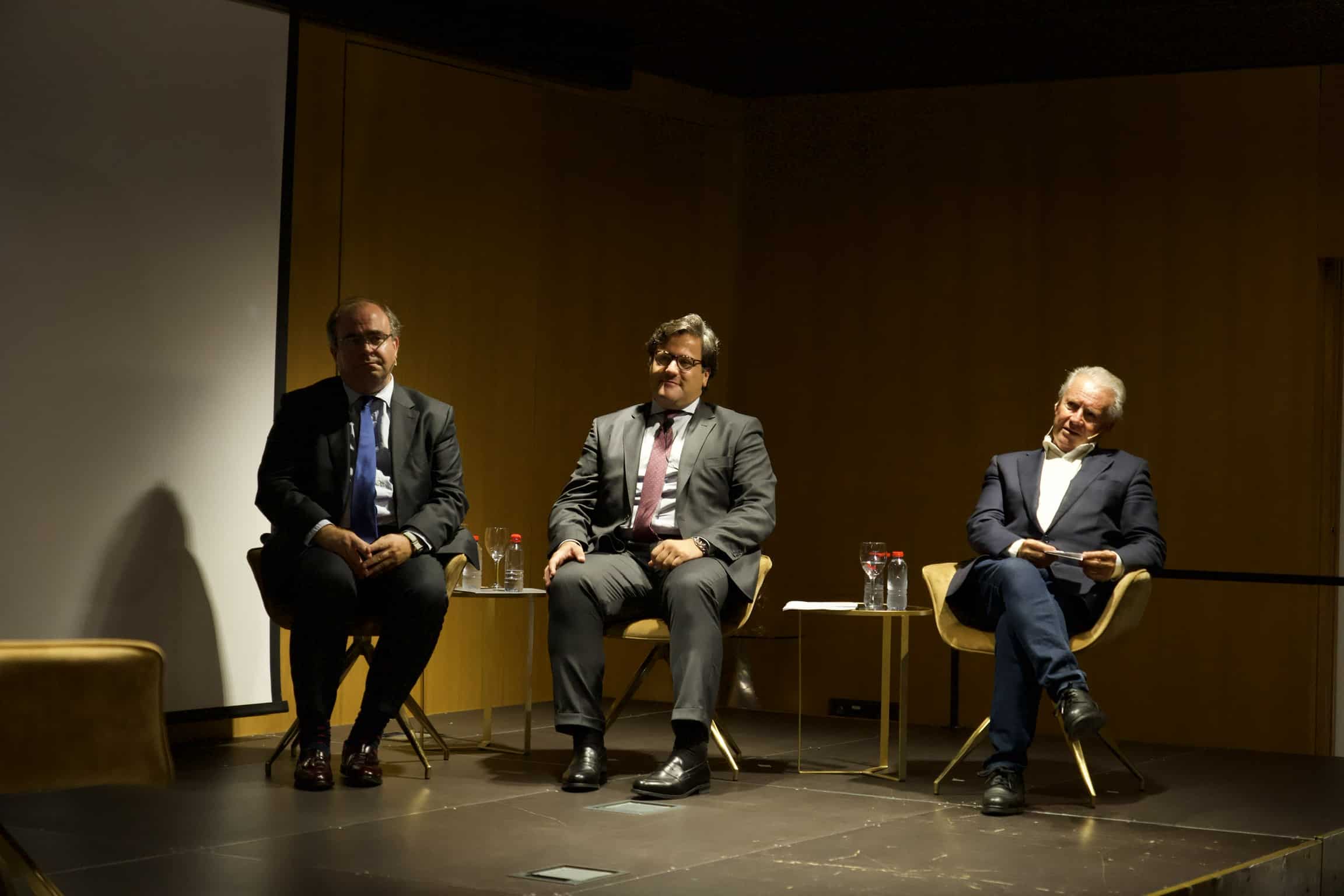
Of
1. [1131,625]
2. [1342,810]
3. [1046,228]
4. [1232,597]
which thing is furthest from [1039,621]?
[1046,228]

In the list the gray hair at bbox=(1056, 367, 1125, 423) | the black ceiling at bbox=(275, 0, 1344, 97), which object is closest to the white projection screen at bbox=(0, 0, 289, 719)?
the black ceiling at bbox=(275, 0, 1344, 97)

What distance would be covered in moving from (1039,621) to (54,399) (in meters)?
2.91

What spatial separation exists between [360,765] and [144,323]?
1599 mm

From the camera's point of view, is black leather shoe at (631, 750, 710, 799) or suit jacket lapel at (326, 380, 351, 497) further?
suit jacket lapel at (326, 380, 351, 497)

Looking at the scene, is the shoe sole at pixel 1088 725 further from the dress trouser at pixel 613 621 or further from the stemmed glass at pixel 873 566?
the dress trouser at pixel 613 621

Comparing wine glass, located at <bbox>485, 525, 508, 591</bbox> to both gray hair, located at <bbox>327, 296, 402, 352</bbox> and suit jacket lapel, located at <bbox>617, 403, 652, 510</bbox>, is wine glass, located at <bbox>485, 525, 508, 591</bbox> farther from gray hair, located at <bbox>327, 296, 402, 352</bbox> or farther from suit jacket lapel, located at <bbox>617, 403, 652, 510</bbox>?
gray hair, located at <bbox>327, 296, 402, 352</bbox>

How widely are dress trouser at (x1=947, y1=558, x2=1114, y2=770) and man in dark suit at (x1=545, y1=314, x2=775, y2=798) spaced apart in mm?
722

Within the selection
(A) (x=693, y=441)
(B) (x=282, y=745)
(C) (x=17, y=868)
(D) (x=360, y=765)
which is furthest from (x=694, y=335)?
(C) (x=17, y=868)

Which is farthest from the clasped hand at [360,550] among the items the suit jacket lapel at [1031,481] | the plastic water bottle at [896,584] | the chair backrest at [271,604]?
the suit jacket lapel at [1031,481]

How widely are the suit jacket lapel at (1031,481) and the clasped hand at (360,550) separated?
5.99 ft

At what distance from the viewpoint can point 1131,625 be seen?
4.62 m

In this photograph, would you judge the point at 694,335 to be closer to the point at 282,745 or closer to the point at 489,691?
the point at 489,691

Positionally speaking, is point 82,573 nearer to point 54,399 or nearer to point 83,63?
point 54,399

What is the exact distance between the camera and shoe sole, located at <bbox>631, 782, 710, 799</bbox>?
4414 mm
